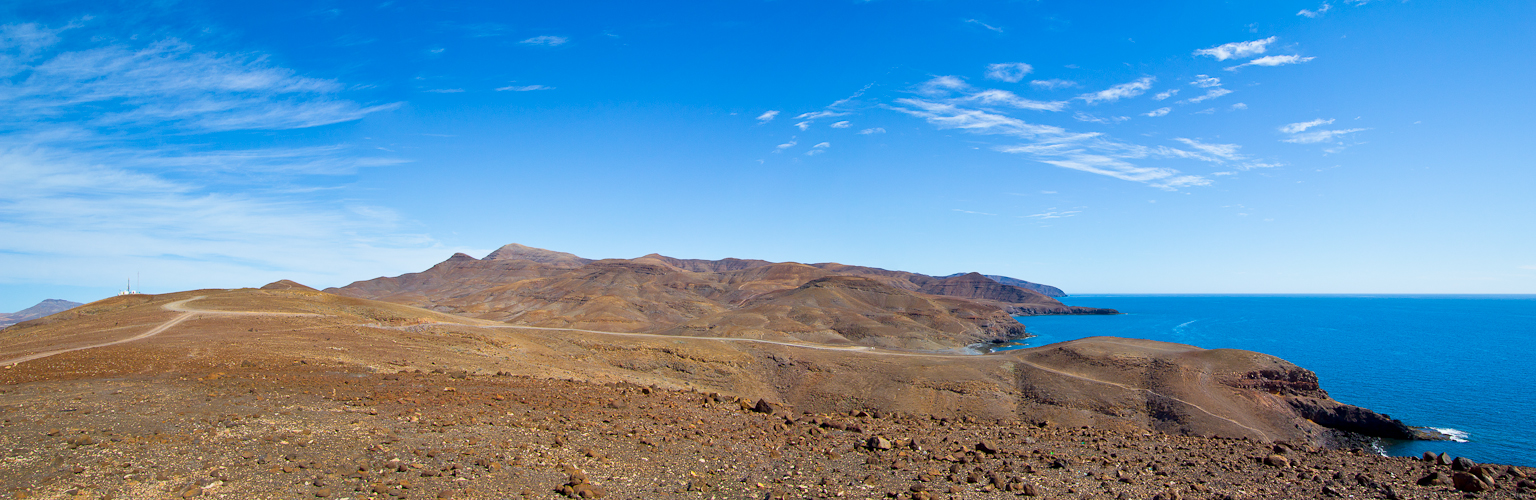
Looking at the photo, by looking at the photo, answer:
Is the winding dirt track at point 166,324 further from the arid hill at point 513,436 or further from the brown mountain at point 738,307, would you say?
the brown mountain at point 738,307

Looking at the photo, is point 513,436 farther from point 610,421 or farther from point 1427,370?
point 1427,370

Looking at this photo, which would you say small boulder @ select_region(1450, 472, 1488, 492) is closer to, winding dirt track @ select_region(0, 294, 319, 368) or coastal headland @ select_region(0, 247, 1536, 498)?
coastal headland @ select_region(0, 247, 1536, 498)

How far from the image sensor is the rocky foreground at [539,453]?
1202 centimetres

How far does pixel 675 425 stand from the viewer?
1844 cm

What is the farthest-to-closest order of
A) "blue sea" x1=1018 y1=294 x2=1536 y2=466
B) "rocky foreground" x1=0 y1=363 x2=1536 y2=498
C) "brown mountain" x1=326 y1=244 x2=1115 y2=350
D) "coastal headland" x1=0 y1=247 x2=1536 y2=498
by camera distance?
1. "brown mountain" x1=326 y1=244 x2=1115 y2=350
2. "blue sea" x1=1018 y1=294 x2=1536 y2=466
3. "coastal headland" x1=0 y1=247 x2=1536 y2=498
4. "rocky foreground" x1=0 y1=363 x2=1536 y2=498

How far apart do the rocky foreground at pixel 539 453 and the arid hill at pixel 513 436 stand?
0.07m

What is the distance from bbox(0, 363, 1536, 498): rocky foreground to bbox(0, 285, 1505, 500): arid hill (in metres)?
0.07

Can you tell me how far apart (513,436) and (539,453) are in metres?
1.64

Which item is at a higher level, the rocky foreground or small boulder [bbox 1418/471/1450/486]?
the rocky foreground

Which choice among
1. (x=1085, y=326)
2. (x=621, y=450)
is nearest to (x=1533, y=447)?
(x=621, y=450)

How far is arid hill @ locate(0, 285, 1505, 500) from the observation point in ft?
40.7

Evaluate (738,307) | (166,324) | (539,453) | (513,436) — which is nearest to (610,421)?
(513,436)

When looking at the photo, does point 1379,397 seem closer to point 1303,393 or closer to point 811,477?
point 1303,393

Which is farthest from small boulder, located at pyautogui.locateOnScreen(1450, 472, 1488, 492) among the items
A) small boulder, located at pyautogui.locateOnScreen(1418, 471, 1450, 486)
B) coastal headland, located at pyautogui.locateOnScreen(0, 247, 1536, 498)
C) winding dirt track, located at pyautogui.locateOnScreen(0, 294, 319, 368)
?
winding dirt track, located at pyautogui.locateOnScreen(0, 294, 319, 368)
